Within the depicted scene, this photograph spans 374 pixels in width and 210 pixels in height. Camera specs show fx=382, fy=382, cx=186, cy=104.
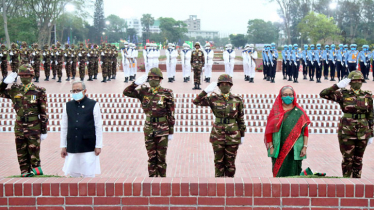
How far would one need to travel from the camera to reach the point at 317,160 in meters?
7.54

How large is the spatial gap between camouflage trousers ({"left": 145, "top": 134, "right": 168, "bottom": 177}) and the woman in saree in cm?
148

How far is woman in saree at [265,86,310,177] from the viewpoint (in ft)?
16.3

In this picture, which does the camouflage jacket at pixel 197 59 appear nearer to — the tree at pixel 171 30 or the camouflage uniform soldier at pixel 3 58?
Answer: the camouflage uniform soldier at pixel 3 58

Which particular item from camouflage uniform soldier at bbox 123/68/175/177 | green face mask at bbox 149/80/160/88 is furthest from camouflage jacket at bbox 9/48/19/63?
green face mask at bbox 149/80/160/88

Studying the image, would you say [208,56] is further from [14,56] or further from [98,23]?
[98,23]

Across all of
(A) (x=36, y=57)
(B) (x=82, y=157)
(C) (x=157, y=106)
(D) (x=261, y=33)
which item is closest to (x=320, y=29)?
(D) (x=261, y=33)

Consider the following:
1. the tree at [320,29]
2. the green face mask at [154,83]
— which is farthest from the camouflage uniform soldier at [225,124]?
the tree at [320,29]

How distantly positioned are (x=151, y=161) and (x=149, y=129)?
500mm

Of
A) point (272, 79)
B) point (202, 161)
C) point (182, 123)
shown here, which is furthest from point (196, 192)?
point (272, 79)

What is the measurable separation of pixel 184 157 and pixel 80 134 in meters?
3.37

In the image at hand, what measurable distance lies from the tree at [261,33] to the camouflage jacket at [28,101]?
76.3m

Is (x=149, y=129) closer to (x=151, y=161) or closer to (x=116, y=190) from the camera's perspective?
(x=151, y=161)

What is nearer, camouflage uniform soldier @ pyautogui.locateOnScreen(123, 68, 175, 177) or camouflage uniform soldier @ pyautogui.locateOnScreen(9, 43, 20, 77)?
camouflage uniform soldier @ pyautogui.locateOnScreen(123, 68, 175, 177)

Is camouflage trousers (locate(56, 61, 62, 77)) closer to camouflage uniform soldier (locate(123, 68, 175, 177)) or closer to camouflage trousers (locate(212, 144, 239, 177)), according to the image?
camouflage uniform soldier (locate(123, 68, 175, 177))
